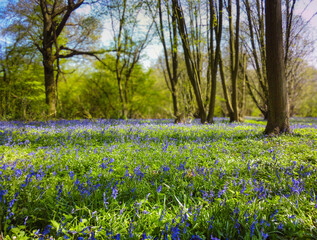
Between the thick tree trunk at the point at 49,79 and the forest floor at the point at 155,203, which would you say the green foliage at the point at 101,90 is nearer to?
the thick tree trunk at the point at 49,79

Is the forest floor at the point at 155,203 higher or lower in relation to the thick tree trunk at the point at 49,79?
lower

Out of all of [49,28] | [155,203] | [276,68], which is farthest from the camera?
[49,28]

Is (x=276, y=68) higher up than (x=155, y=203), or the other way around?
(x=276, y=68)

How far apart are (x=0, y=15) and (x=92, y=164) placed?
16.4 m

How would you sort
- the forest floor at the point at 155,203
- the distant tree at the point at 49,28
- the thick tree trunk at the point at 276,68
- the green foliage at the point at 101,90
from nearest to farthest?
the forest floor at the point at 155,203
the thick tree trunk at the point at 276,68
the distant tree at the point at 49,28
the green foliage at the point at 101,90

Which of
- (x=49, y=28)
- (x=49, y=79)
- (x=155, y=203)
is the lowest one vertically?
(x=155, y=203)

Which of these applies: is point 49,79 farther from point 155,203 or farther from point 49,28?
point 155,203

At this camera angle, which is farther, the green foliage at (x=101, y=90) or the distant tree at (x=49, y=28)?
the green foliage at (x=101, y=90)

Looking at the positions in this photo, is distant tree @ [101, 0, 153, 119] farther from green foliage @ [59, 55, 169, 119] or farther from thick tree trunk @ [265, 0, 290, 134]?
thick tree trunk @ [265, 0, 290, 134]

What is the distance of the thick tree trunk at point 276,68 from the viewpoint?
20.6ft

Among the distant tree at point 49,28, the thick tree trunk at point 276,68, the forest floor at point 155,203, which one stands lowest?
the forest floor at point 155,203

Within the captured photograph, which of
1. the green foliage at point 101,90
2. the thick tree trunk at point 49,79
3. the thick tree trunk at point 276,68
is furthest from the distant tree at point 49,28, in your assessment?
the thick tree trunk at point 276,68

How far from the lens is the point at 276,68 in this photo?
6344 mm

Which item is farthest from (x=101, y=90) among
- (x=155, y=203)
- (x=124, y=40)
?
(x=155, y=203)
